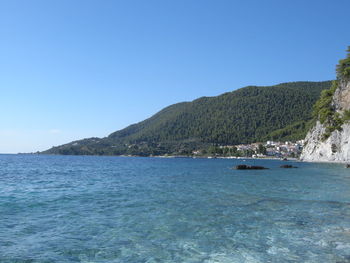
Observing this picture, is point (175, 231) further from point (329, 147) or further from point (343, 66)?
point (343, 66)

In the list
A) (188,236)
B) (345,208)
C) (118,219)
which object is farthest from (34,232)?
(345,208)

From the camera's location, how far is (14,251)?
34.0ft

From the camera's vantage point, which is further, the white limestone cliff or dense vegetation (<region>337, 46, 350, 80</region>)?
dense vegetation (<region>337, 46, 350, 80</region>)

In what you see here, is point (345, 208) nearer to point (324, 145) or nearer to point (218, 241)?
point (218, 241)

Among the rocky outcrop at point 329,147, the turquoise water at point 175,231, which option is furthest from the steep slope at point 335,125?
the turquoise water at point 175,231

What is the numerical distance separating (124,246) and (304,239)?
23.0 ft

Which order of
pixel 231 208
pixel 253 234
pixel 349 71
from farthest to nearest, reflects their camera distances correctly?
pixel 349 71 < pixel 231 208 < pixel 253 234

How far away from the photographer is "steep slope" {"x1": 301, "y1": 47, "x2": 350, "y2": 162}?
84.0m

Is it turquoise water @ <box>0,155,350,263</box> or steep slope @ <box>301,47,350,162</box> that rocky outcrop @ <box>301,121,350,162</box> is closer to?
steep slope @ <box>301,47,350,162</box>

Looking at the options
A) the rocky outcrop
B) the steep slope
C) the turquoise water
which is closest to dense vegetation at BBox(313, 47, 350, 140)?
the steep slope

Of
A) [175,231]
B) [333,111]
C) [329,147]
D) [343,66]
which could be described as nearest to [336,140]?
[329,147]

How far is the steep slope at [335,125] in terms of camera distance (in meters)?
84.0

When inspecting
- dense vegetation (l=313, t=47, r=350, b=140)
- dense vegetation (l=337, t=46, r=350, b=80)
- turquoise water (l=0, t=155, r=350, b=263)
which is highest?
dense vegetation (l=337, t=46, r=350, b=80)

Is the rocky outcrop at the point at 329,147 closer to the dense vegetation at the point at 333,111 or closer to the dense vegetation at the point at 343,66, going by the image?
the dense vegetation at the point at 333,111
